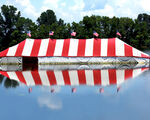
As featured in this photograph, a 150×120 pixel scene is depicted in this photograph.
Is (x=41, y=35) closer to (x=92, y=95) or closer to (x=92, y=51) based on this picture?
(x=92, y=51)

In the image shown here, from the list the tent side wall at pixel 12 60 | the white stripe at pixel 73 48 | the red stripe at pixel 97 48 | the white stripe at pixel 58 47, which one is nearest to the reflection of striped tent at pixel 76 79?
the red stripe at pixel 97 48

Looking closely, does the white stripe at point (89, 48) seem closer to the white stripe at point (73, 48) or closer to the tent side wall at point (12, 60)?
the white stripe at point (73, 48)

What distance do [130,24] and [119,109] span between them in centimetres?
3218

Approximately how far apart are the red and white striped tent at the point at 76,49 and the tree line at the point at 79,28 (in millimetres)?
10388

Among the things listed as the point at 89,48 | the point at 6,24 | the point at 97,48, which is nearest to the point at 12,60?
the point at 89,48

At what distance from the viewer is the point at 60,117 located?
6234 millimetres

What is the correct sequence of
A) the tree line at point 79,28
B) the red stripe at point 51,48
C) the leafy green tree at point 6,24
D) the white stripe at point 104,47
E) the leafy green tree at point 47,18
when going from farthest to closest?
the leafy green tree at point 47,18 → the leafy green tree at point 6,24 → the tree line at point 79,28 → the red stripe at point 51,48 → the white stripe at point 104,47

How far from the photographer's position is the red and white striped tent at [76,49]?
2272 centimetres

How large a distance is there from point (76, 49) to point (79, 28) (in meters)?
11.6

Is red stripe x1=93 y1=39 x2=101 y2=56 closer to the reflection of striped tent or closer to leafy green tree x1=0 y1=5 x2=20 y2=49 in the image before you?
the reflection of striped tent

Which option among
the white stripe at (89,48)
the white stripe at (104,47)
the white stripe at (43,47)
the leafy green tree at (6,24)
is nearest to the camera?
the white stripe at (104,47)

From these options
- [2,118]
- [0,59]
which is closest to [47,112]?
[2,118]

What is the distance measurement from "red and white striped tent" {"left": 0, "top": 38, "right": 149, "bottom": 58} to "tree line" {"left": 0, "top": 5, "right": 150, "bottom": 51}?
1039 centimetres

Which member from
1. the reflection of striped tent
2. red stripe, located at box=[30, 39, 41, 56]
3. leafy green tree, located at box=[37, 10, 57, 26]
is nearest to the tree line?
red stripe, located at box=[30, 39, 41, 56]
